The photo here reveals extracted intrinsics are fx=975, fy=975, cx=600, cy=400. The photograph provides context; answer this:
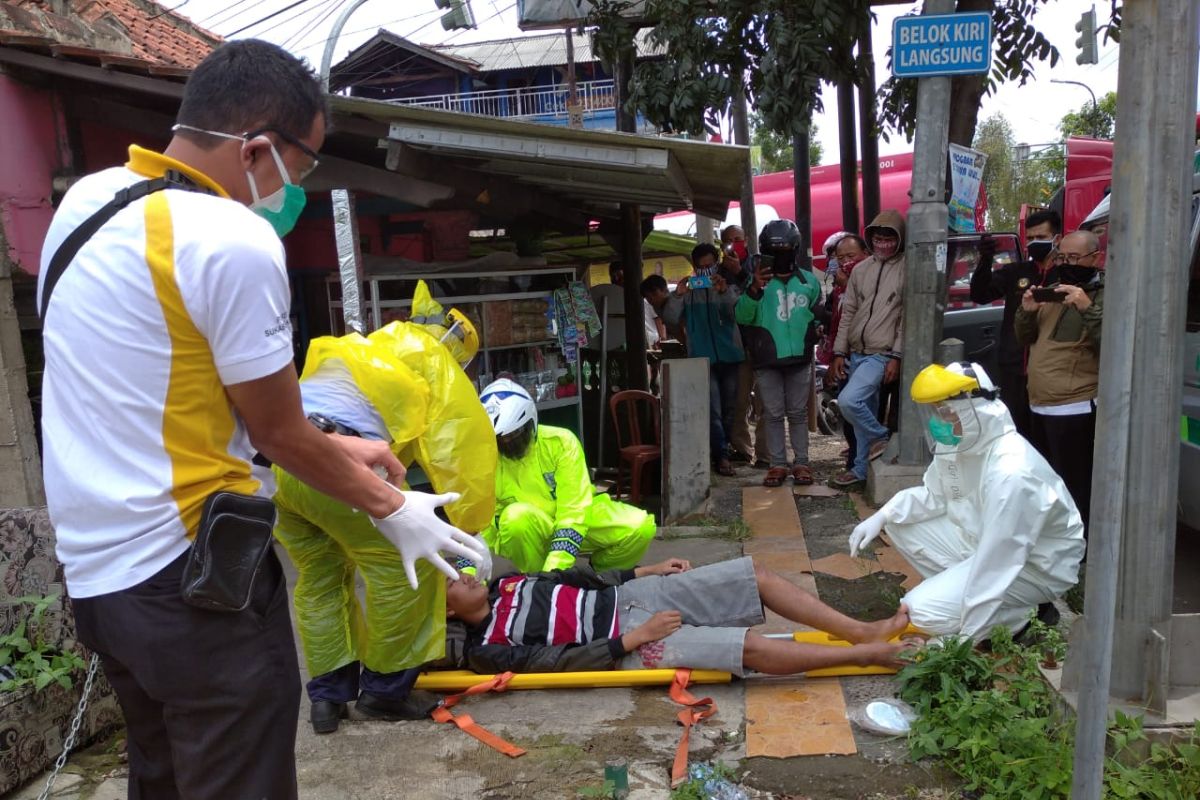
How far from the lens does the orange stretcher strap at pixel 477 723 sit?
331cm

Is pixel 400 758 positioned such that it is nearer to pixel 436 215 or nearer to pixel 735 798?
pixel 735 798

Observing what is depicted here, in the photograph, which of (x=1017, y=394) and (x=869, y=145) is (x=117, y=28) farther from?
(x=869, y=145)

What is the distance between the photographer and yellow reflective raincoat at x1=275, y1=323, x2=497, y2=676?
3252 mm

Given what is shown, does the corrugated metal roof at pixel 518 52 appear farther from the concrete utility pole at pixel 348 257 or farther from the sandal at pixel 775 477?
the concrete utility pole at pixel 348 257

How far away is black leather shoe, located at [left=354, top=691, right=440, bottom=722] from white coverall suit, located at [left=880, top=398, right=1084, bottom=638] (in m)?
1.84

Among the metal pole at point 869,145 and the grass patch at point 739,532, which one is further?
the metal pole at point 869,145

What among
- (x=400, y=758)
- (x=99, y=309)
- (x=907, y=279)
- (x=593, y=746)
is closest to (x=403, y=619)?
(x=400, y=758)

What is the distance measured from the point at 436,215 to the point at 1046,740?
6.04 meters

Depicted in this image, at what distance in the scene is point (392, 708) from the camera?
3.59 meters

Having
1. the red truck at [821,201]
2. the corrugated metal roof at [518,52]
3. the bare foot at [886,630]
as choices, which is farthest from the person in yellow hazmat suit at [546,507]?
the corrugated metal roof at [518,52]

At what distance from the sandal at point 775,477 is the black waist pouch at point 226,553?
549 centimetres

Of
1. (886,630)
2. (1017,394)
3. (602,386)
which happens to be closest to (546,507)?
(886,630)

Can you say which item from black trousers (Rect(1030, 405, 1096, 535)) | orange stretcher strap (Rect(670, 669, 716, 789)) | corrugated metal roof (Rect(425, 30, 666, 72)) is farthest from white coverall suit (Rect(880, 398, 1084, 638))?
corrugated metal roof (Rect(425, 30, 666, 72))

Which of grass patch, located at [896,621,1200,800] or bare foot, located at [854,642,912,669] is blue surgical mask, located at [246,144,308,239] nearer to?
grass patch, located at [896,621,1200,800]
